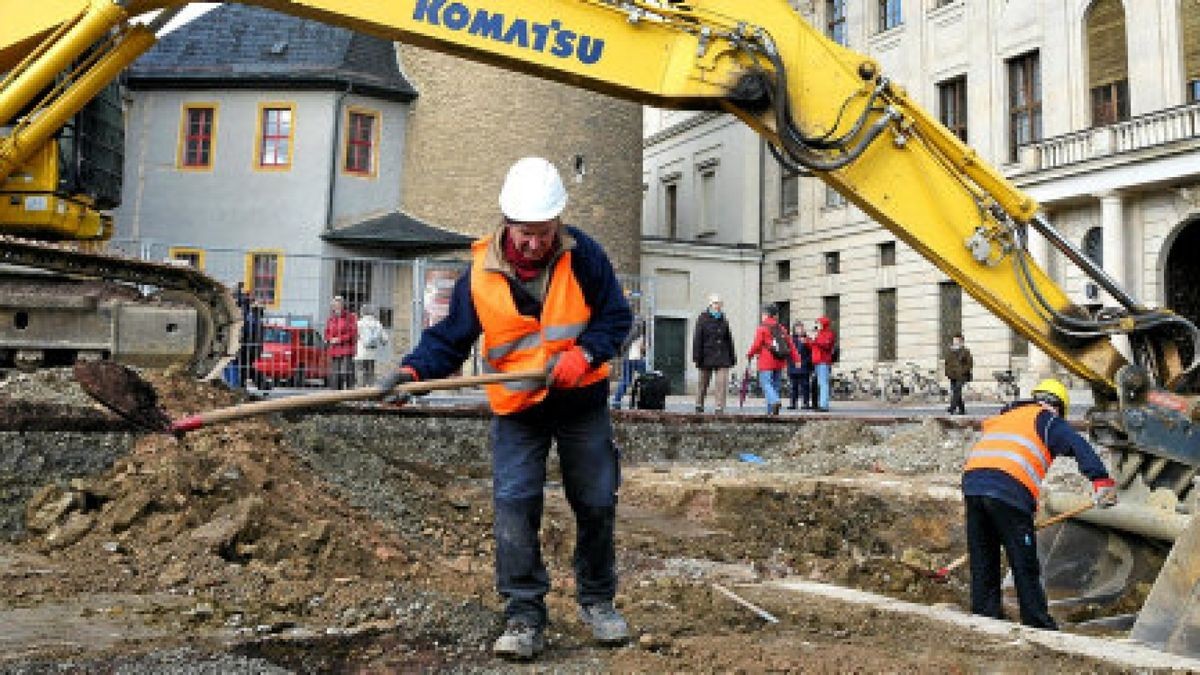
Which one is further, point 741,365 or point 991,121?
point 741,365

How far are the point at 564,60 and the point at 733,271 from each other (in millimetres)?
29739

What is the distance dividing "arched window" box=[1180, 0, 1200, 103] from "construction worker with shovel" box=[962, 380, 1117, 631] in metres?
21.2

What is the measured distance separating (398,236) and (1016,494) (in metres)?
21.4

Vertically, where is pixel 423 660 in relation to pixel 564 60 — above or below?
below

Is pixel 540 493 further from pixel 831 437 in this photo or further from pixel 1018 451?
pixel 831 437

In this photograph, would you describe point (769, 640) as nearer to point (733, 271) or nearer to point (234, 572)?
point (234, 572)

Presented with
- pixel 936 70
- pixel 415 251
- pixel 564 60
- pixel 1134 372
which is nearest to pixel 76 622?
pixel 564 60

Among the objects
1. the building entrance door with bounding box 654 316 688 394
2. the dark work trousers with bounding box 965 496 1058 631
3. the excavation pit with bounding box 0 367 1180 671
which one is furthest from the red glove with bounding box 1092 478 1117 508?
the building entrance door with bounding box 654 316 688 394

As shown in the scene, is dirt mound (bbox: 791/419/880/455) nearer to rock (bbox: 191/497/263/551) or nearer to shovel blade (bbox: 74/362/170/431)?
rock (bbox: 191/497/263/551)

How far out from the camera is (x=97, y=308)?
7.45 metres

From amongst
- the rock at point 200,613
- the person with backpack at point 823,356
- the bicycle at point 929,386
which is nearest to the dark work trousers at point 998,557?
the rock at point 200,613

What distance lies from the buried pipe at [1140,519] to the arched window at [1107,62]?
2129cm

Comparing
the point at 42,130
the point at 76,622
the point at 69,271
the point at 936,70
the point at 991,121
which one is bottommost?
the point at 76,622

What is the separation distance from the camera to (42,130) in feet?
22.5
